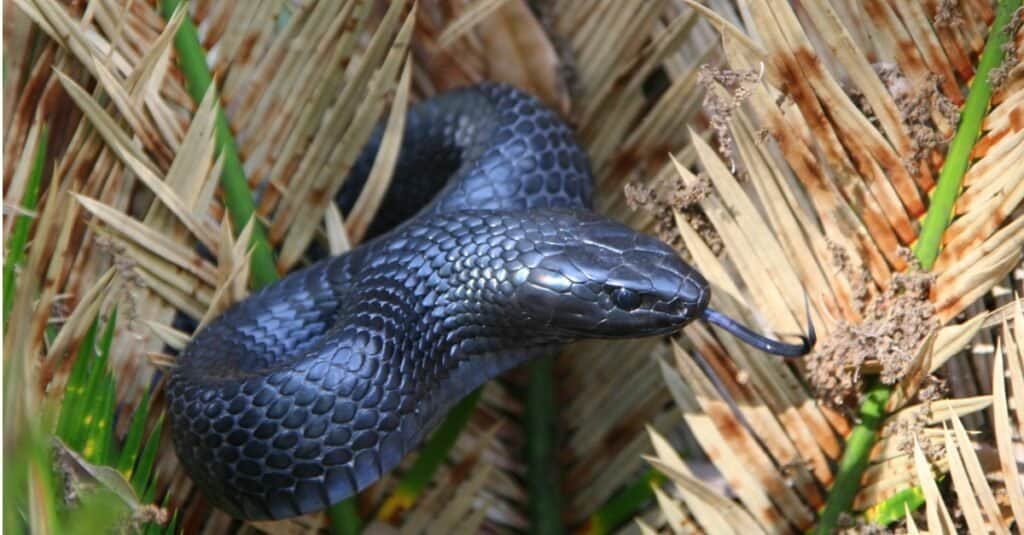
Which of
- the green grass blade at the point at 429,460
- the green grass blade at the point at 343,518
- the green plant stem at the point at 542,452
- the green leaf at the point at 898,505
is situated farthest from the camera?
the green plant stem at the point at 542,452

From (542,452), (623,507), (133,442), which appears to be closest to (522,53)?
(542,452)

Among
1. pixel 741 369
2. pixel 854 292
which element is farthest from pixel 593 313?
pixel 854 292

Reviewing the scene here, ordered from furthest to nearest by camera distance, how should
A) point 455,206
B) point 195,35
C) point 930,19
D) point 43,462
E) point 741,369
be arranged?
point 455,206 < point 195,35 < point 741,369 < point 930,19 < point 43,462

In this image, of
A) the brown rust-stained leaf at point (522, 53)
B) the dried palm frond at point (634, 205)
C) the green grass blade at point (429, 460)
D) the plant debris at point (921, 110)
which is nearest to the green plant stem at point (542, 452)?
the dried palm frond at point (634, 205)

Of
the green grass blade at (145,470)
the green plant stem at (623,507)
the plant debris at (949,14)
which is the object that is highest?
the green grass blade at (145,470)

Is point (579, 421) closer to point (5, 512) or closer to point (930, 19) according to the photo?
point (930, 19)

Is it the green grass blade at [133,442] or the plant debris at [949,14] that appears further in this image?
the green grass blade at [133,442]

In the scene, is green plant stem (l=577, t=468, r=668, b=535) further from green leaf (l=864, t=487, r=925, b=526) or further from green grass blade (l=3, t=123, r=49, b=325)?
green grass blade (l=3, t=123, r=49, b=325)

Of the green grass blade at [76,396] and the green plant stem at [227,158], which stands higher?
the green plant stem at [227,158]

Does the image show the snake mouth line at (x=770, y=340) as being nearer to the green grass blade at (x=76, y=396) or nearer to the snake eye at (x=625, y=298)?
the snake eye at (x=625, y=298)
